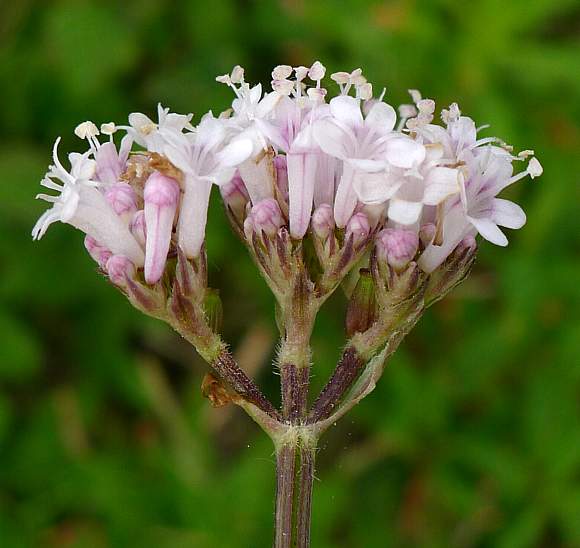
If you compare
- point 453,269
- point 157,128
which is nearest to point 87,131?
point 157,128

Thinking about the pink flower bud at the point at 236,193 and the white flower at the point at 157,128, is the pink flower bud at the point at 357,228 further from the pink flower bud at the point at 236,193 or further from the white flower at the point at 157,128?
the white flower at the point at 157,128

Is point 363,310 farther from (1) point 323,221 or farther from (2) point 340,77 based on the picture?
(2) point 340,77

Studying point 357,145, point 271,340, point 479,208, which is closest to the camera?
point 357,145

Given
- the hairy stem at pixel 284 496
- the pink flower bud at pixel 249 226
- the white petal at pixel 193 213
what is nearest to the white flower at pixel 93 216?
the white petal at pixel 193 213

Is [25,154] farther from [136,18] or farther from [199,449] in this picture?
[199,449]

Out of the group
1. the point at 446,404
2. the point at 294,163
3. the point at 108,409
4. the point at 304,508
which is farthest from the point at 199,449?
the point at 294,163

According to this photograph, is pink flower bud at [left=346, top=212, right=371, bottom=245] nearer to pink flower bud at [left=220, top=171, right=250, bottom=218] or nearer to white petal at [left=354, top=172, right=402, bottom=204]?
white petal at [left=354, top=172, right=402, bottom=204]

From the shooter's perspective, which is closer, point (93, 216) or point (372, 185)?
point (372, 185)

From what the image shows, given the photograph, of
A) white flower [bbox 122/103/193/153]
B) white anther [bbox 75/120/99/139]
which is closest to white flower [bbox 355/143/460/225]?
white flower [bbox 122/103/193/153]
